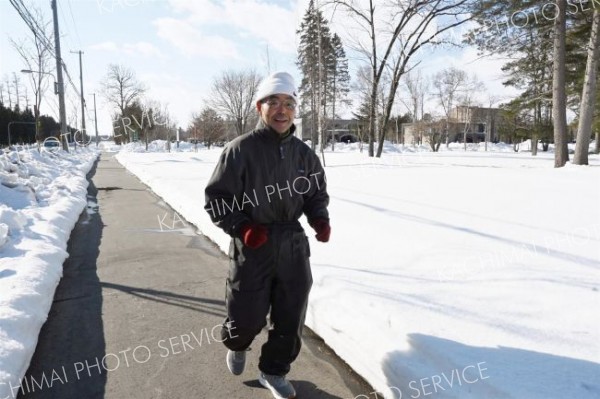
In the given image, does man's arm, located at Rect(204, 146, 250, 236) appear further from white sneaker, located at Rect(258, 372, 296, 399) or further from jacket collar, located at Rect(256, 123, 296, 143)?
white sneaker, located at Rect(258, 372, 296, 399)

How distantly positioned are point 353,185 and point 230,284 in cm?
806

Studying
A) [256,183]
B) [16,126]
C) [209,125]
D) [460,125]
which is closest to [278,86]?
[256,183]

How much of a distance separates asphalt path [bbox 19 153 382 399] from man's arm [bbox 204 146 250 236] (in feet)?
3.73

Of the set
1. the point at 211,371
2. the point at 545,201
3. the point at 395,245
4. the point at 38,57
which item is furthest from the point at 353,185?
the point at 38,57

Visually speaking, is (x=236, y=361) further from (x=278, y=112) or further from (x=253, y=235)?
(x=278, y=112)

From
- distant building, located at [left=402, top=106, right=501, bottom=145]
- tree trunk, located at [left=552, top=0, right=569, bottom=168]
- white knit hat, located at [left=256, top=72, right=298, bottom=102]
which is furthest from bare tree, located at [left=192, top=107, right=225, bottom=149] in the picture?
white knit hat, located at [left=256, top=72, right=298, bottom=102]

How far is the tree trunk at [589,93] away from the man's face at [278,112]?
541 inches

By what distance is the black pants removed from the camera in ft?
7.71

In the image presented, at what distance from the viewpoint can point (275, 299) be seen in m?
2.46

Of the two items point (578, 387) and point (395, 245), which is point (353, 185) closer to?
point (395, 245)

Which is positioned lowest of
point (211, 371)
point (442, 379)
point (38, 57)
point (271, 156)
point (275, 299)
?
point (211, 371)

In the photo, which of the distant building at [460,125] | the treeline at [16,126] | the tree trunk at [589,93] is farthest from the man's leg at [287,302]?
the treeline at [16,126]

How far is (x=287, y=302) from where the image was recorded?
7.99ft

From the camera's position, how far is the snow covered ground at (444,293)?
88.4 inches
